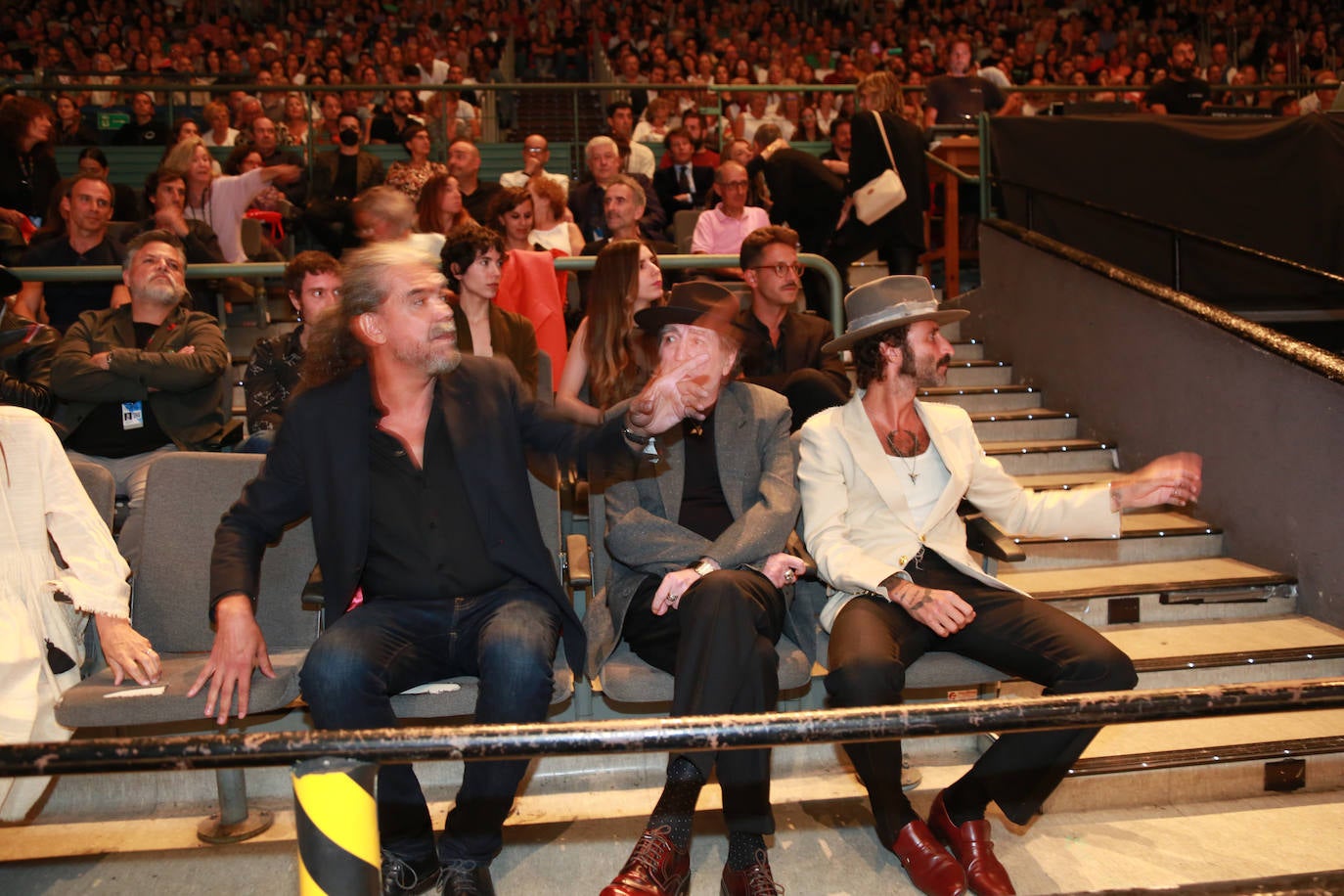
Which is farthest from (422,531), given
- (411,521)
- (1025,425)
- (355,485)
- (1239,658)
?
(1025,425)

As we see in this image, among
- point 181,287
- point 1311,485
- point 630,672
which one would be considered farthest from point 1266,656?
point 181,287

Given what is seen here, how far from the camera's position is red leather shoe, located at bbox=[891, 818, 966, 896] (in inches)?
94.3

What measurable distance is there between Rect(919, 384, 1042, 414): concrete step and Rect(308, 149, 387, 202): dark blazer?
12.2 feet

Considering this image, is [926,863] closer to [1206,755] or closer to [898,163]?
[1206,755]

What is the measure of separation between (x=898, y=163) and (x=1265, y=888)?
198 inches

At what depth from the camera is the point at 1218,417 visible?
14.3ft

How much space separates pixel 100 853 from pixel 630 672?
4.55 feet

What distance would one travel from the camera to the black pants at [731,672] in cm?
236

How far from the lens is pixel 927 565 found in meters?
2.87

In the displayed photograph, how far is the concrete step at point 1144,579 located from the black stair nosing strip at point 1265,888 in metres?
2.35

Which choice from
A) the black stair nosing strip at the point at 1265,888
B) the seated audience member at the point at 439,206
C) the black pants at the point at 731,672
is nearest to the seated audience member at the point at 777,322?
the black pants at the point at 731,672

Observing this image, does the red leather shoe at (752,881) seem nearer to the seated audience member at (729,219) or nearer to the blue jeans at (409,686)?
the blue jeans at (409,686)

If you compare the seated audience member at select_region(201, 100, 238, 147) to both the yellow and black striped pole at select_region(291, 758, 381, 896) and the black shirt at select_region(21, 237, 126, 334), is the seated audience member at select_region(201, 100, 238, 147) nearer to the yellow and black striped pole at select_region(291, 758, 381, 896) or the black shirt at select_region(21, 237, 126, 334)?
the black shirt at select_region(21, 237, 126, 334)

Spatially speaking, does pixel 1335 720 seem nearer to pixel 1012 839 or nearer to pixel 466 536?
pixel 1012 839
